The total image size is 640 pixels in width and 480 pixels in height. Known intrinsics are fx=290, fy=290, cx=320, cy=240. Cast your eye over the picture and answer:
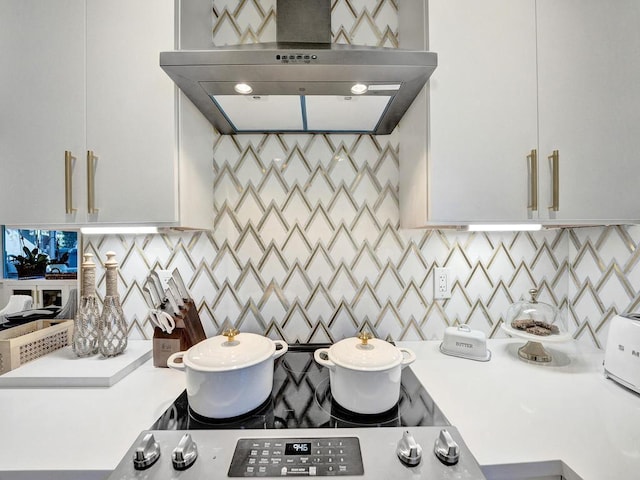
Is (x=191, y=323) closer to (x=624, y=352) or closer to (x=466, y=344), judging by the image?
(x=466, y=344)

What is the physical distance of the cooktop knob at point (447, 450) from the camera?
60 cm

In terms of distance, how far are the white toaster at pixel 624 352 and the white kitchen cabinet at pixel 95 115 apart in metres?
1.45

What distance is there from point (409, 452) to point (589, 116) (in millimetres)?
1144

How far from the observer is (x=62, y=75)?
3.01ft

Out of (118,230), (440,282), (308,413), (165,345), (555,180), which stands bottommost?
(308,413)

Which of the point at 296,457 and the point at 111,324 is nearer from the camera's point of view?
the point at 296,457

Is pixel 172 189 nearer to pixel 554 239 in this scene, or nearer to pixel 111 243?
pixel 111 243

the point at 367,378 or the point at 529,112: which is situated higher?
the point at 529,112

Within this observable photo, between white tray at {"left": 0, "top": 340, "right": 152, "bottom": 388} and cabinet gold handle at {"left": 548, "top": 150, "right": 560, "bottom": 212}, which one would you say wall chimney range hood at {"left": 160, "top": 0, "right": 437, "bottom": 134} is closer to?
cabinet gold handle at {"left": 548, "top": 150, "right": 560, "bottom": 212}

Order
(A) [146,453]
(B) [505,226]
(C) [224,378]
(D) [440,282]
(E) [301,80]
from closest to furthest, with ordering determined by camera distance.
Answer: (A) [146,453], (C) [224,378], (E) [301,80], (B) [505,226], (D) [440,282]

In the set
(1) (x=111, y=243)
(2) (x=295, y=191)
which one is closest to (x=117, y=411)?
(1) (x=111, y=243)

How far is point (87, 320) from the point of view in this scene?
41.7 inches

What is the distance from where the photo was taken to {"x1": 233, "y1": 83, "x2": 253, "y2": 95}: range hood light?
0.87 meters

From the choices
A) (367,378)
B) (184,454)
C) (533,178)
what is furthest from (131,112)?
(533,178)
